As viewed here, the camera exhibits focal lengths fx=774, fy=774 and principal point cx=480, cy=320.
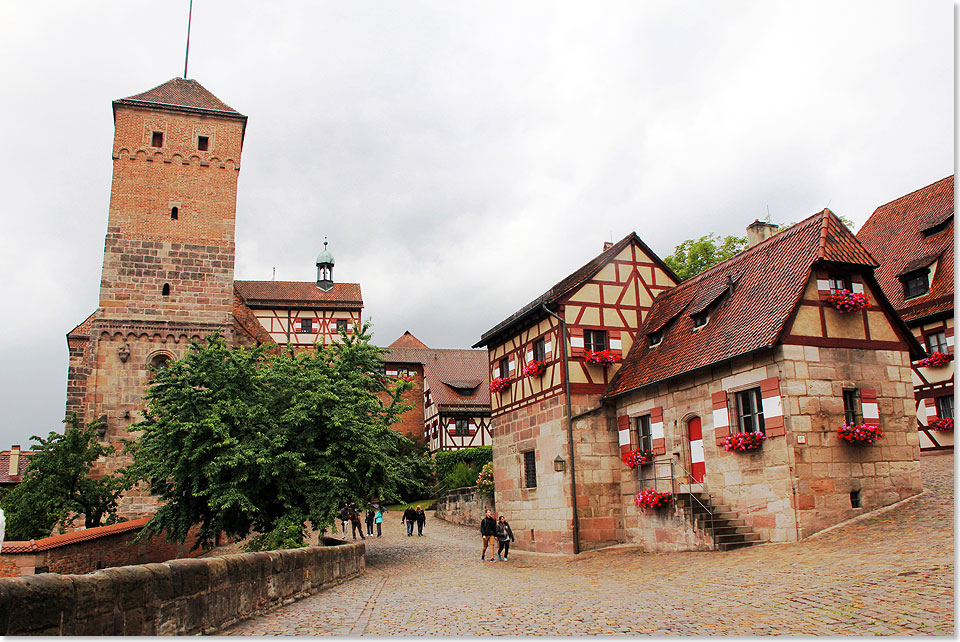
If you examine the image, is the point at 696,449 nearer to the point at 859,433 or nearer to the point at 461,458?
the point at 859,433

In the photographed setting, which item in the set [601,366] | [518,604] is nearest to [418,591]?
[518,604]

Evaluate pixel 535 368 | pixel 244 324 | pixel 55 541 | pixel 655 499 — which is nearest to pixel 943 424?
pixel 655 499

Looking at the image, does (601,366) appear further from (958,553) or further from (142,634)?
(142,634)

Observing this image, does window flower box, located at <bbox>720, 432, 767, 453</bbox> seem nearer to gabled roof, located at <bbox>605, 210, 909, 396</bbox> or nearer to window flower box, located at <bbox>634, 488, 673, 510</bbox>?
gabled roof, located at <bbox>605, 210, 909, 396</bbox>

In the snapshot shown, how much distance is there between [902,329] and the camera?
601 inches

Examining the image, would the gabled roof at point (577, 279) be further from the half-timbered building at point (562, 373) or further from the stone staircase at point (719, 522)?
the stone staircase at point (719, 522)

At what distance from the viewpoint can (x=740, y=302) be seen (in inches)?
653

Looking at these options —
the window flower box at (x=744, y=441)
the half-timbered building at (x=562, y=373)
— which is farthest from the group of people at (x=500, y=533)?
the window flower box at (x=744, y=441)

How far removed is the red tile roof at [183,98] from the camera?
30900 mm

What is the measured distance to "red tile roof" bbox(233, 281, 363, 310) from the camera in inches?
2028

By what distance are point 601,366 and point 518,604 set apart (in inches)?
432

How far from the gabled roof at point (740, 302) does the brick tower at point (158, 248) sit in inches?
681

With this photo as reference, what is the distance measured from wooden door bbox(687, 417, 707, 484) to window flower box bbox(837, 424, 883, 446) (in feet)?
9.41

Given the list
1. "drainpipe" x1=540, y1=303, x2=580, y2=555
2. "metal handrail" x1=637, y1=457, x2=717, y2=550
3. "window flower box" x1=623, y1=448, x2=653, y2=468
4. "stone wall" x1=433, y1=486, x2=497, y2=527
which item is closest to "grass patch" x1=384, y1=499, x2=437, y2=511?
"stone wall" x1=433, y1=486, x2=497, y2=527
